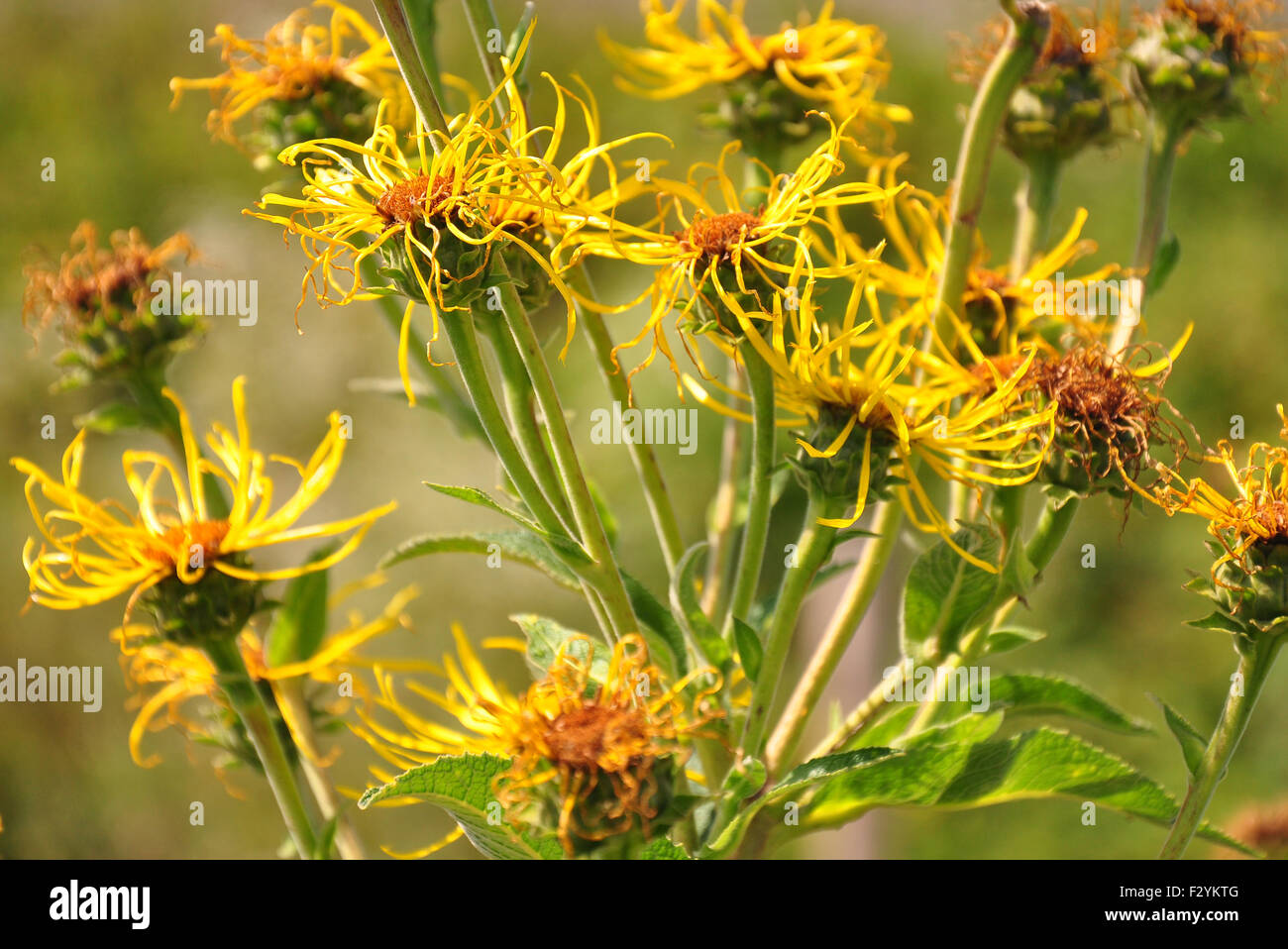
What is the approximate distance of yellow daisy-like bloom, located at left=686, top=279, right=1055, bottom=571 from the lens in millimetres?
405

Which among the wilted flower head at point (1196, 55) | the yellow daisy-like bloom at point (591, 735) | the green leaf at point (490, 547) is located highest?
the wilted flower head at point (1196, 55)

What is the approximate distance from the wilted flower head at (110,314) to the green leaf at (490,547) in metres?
0.26

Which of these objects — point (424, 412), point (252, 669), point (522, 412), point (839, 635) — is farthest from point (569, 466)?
point (424, 412)

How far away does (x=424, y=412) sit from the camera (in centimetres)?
198

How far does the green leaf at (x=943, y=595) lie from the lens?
0.45 metres

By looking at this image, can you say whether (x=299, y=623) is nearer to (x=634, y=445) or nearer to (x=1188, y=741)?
(x=634, y=445)

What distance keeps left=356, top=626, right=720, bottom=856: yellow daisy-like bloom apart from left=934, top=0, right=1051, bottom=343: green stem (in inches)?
7.4

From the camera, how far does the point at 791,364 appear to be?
1.38 ft

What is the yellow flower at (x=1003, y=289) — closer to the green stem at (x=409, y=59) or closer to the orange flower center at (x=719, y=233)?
the orange flower center at (x=719, y=233)

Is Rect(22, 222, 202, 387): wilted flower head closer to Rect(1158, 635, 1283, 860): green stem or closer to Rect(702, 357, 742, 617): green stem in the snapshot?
Rect(702, 357, 742, 617): green stem

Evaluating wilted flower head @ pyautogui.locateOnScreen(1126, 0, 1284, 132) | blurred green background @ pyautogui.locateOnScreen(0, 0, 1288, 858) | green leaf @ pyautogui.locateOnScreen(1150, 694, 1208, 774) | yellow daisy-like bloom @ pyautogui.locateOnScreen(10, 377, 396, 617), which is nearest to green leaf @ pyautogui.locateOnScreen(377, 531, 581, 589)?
yellow daisy-like bloom @ pyautogui.locateOnScreen(10, 377, 396, 617)

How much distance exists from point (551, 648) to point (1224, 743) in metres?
0.25

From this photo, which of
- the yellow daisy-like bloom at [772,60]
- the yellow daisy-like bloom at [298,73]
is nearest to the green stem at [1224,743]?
the yellow daisy-like bloom at [772,60]
